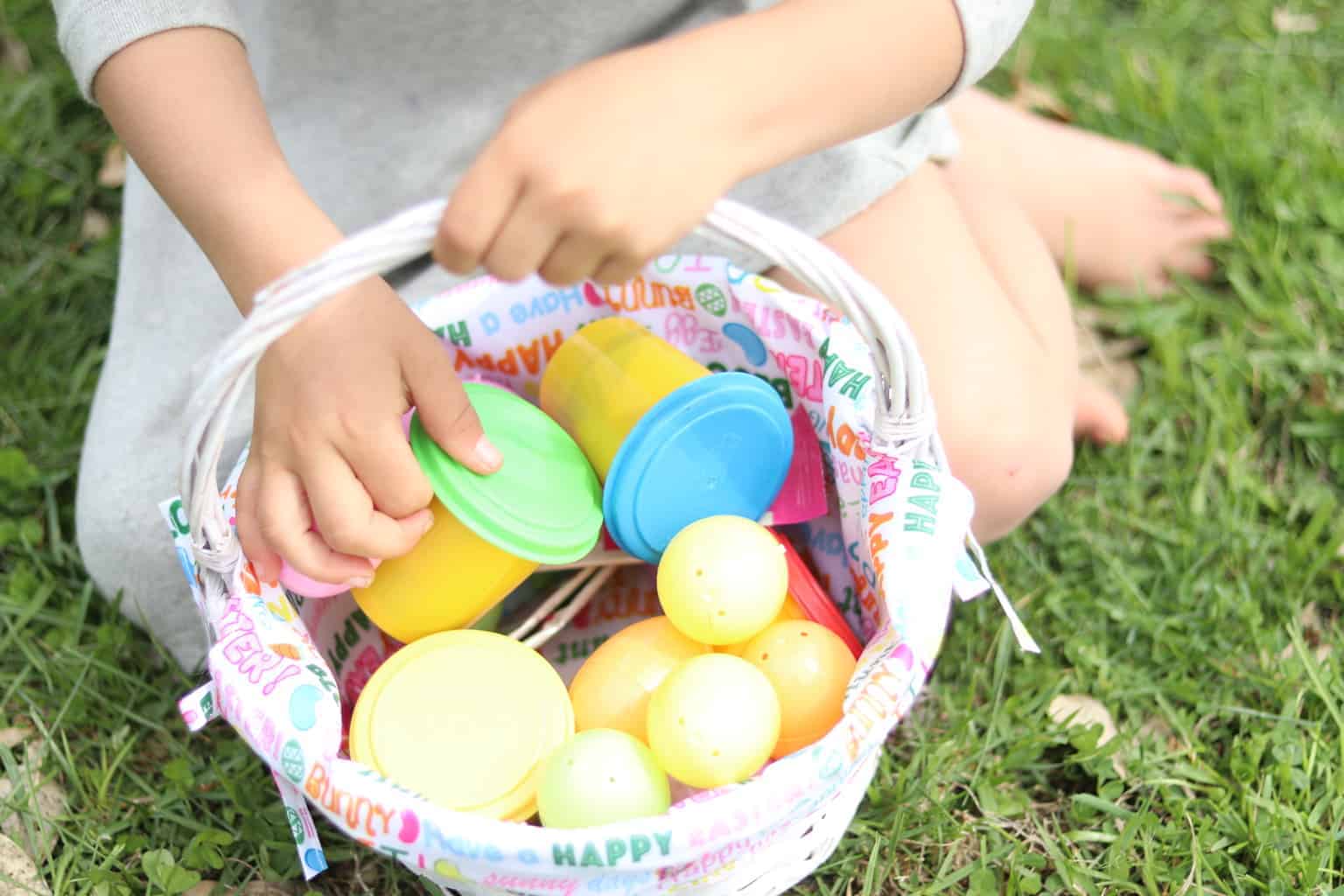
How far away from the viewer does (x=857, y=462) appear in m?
1.07

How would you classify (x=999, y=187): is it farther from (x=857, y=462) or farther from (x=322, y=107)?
(x=322, y=107)

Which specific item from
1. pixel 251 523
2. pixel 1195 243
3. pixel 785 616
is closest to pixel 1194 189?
pixel 1195 243

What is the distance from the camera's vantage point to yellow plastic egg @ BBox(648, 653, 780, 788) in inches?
36.1

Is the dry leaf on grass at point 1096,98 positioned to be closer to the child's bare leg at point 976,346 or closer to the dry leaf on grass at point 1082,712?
the child's bare leg at point 976,346

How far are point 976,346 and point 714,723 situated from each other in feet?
1.80

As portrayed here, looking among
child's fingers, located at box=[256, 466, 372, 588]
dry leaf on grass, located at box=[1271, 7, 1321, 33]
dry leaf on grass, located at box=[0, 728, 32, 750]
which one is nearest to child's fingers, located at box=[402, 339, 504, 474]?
child's fingers, located at box=[256, 466, 372, 588]

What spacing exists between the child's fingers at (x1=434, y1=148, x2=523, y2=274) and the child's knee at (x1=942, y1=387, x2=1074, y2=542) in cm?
65

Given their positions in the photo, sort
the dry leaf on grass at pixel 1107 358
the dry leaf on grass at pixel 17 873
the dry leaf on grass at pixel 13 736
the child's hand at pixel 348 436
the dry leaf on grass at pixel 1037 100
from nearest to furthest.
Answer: the child's hand at pixel 348 436
the dry leaf on grass at pixel 17 873
the dry leaf on grass at pixel 13 736
the dry leaf on grass at pixel 1107 358
the dry leaf on grass at pixel 1037 100

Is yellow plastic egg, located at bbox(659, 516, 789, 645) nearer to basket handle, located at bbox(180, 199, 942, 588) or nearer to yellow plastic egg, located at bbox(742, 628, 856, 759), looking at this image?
yellow plastic egg, located at bbox(742, 628, 856, 759)

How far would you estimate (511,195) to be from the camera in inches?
28.5

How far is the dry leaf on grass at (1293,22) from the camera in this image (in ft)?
6.22

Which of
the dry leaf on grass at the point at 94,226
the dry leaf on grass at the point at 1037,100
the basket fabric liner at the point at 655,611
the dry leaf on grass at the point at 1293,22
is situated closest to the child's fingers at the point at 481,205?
the basket fabric liner at the point at 655,611

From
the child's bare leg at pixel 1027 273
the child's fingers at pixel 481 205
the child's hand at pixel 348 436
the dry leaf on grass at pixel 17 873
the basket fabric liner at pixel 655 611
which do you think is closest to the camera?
the child's fingers at pixel 481 205

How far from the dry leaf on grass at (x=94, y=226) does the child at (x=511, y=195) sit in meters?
0.35
